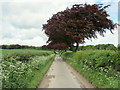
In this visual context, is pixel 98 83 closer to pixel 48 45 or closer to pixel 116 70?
pixel 116 70

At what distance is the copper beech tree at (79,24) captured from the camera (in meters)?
26.0

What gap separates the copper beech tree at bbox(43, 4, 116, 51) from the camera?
2600 cm

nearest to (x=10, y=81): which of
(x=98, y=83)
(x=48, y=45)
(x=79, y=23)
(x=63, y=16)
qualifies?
(x=98, y=83)

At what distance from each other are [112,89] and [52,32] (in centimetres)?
2334

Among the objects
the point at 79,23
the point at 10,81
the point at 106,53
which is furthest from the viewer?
the point at 79,23

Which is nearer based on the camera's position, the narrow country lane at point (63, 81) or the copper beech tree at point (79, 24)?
the narrow country lane at point (63, 81)

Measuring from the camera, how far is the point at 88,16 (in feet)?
87.2

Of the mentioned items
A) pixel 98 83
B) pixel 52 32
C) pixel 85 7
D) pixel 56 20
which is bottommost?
pixel 98 83

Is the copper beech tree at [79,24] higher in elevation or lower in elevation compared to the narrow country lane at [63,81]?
higher

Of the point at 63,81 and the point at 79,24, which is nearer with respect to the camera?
the point at 63,81

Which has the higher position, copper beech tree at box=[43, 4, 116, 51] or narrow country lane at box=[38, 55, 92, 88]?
copper beech tree at box=[43, 4, 116, 51]

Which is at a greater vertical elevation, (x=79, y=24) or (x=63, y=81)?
(x=79, y=24)

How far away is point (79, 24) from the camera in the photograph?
25.7 meters

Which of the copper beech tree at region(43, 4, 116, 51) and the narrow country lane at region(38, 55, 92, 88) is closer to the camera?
the narrow country lane at region(38, 55, 92, 88)
